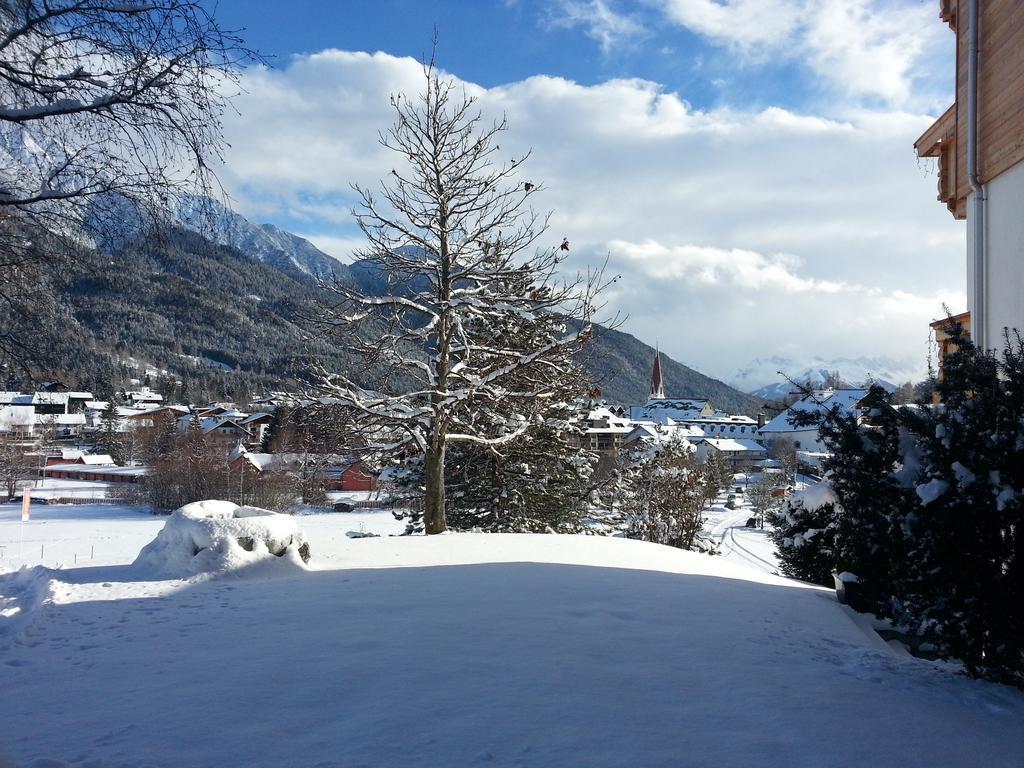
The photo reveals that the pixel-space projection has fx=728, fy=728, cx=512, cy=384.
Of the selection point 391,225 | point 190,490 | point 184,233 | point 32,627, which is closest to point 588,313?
point 391,225

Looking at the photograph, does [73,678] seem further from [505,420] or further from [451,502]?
[451,502]

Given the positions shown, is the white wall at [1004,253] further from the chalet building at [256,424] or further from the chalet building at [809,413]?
the chalet building at [256,424]

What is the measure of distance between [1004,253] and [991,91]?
7.43 ft

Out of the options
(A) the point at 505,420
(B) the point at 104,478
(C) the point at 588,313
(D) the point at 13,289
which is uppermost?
(C) the point at 588,313

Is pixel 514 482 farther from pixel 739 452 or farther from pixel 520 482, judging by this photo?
pixel 739 452

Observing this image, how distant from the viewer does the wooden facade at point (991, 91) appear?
9406 mm

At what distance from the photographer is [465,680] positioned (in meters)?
4.29

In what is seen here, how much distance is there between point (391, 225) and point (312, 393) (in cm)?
345

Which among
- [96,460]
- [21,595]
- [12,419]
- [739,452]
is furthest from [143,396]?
[21,595]

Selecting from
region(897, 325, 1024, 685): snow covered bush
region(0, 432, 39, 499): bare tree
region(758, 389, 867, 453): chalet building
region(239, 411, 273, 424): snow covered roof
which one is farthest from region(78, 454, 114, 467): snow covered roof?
region(897, 325, 1024, 685): snow covered bush

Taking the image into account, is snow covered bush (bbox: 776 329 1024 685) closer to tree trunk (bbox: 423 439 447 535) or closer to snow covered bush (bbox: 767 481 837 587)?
snow covered bush (bbox: 767 481 837 587)

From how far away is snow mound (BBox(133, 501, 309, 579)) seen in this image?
8.02 metres

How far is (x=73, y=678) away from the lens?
14.4 ft

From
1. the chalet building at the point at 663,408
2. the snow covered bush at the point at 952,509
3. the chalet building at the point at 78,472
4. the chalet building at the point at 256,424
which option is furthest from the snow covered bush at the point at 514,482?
the chalet building at the point at 663,408
